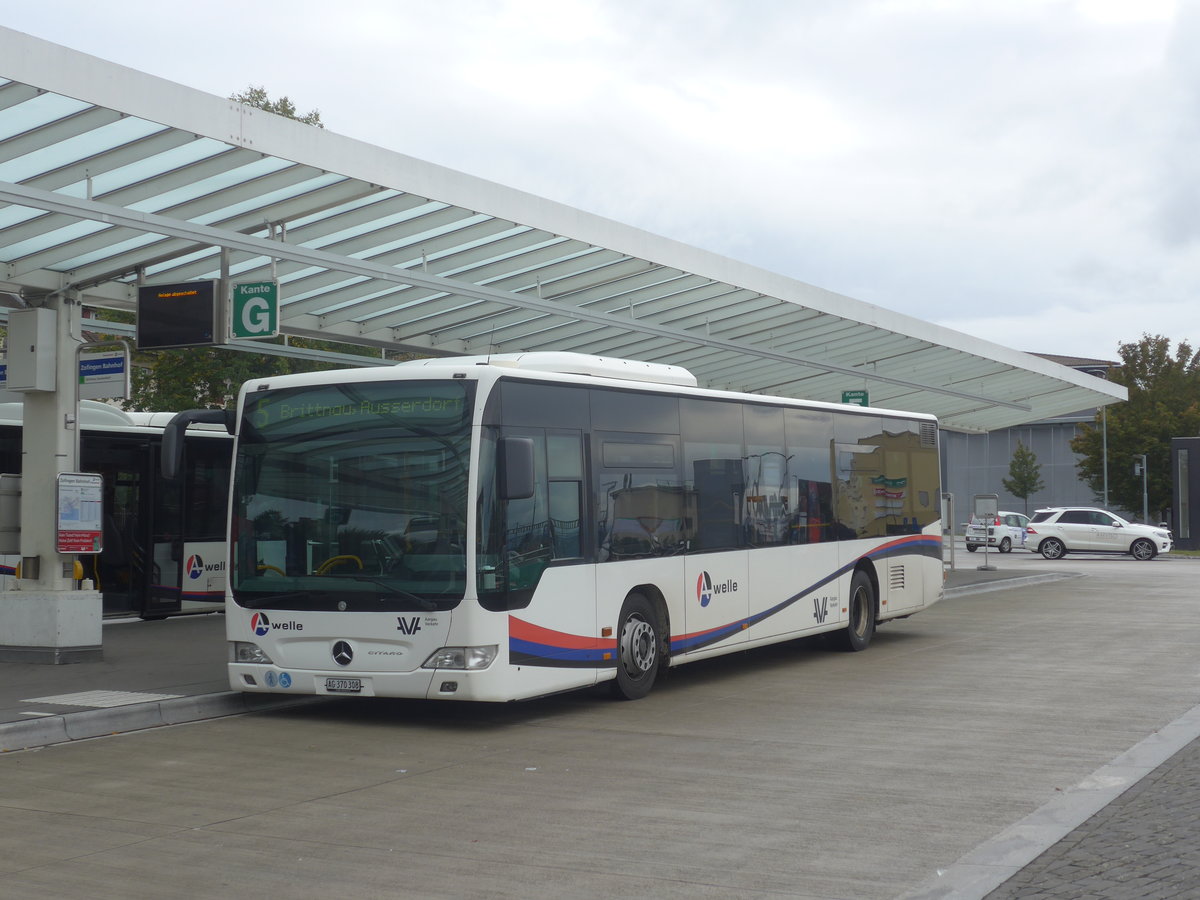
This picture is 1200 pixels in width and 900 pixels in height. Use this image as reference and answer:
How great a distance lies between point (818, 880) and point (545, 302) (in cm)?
1155

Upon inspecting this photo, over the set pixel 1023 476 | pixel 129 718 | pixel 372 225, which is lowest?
pixel 129 718

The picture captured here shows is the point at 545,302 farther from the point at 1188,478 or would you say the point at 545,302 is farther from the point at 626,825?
the point at 1188,478

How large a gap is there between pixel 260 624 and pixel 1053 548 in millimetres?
39875

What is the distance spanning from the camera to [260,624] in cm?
1109

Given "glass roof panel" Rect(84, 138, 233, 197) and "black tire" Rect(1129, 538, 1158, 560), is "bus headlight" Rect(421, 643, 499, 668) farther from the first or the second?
"black tire" Rect(1129, 538, 1158, 560)

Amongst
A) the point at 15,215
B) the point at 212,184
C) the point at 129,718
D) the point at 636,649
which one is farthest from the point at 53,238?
the point at 636,649

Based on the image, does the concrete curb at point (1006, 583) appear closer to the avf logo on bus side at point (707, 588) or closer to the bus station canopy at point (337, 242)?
the bus station canopy at point (337, 242)

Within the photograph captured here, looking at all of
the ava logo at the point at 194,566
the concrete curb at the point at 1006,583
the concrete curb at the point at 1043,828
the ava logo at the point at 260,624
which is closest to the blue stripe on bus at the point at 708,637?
the ava logo at the point at 260,624

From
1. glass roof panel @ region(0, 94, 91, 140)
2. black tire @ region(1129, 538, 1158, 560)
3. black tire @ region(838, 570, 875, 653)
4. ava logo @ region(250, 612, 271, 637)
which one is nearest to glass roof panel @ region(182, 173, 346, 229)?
glass roof panel @ region(0, 94, 91, 140)

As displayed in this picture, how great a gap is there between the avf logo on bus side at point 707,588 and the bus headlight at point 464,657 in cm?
329

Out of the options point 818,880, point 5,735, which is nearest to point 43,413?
point 5,735

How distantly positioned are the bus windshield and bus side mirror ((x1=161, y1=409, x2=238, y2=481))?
45cm

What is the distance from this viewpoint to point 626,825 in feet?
23.8

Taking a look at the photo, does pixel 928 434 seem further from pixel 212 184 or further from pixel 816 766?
pixel 816 766
